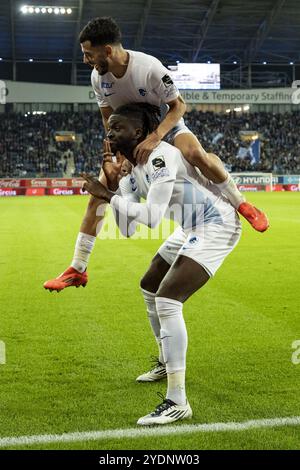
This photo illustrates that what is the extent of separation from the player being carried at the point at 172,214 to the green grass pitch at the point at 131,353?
384 millimetres

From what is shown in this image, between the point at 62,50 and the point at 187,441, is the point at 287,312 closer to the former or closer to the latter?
the point at 187,441

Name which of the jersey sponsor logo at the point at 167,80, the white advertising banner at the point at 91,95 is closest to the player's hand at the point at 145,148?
the jersey sponsor logo at the point at 167,80

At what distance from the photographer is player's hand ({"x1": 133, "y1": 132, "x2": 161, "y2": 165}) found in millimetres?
4828

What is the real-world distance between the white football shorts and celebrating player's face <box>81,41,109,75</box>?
1521mm

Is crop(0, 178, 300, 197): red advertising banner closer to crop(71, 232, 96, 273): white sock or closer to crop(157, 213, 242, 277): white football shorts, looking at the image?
crop(71, 232, 96, 273): white sock

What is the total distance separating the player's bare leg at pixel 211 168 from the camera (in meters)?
5.95

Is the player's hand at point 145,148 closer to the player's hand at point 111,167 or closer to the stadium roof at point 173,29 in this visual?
the player's hand at point 111,167

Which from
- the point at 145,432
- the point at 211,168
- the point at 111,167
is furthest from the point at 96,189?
the point at 145,432

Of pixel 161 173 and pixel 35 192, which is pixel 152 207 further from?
pixel 35 192

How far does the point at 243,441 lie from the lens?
14.1 ft

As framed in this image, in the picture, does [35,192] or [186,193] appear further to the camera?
[35,192]

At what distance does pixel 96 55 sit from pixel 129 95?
20.4 inches

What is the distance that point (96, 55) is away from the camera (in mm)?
5496

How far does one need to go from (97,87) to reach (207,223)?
1817 mm
